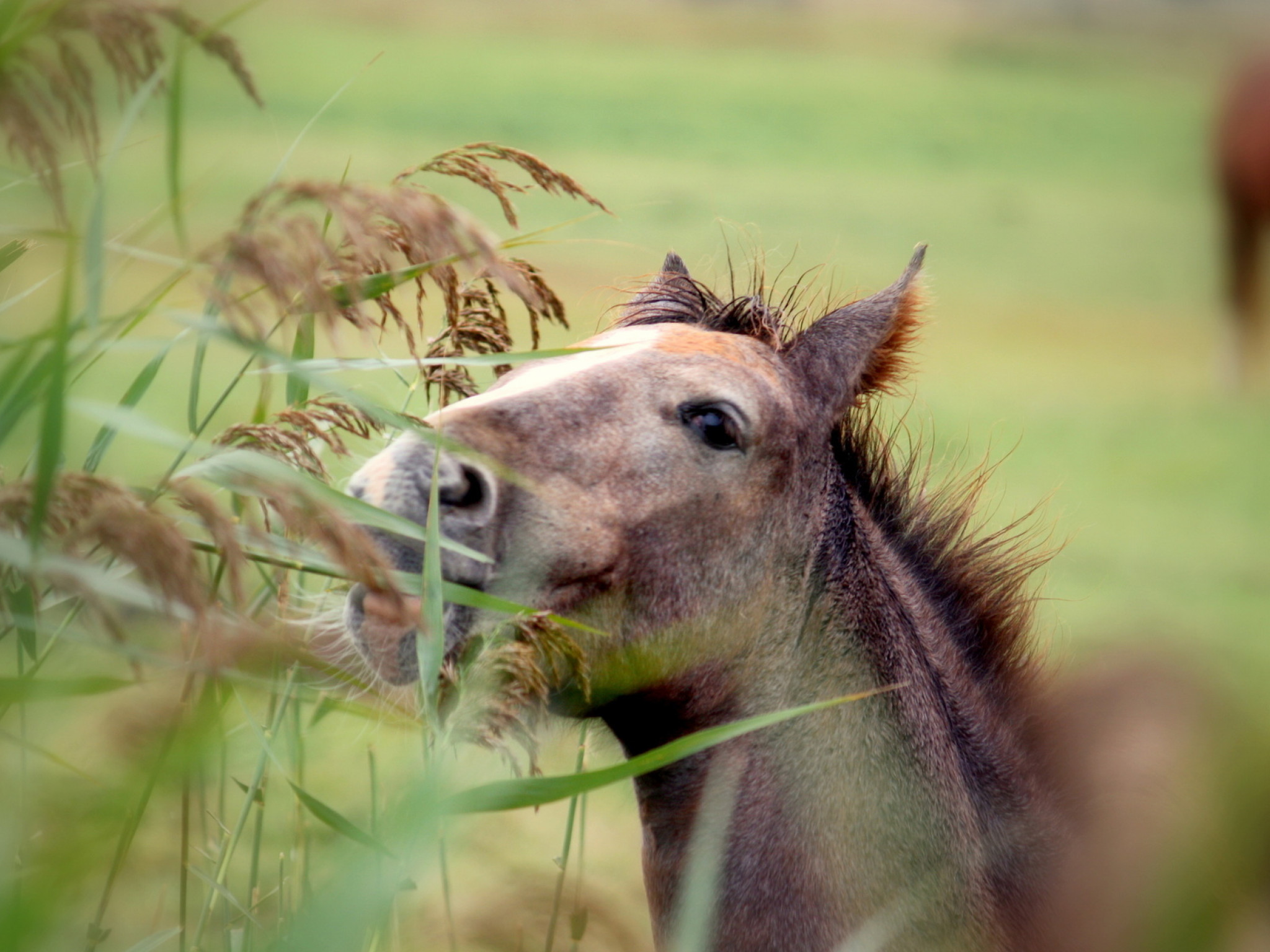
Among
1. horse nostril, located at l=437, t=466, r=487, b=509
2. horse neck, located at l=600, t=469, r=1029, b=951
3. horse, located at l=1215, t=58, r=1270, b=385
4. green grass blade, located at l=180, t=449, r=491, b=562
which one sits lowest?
horse, located at l=1215, t=58, r=1270, b=385

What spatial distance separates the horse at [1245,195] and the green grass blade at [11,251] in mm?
11241

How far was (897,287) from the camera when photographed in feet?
7.20

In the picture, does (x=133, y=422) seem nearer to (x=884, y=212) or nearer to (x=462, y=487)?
(x=462, y=487)

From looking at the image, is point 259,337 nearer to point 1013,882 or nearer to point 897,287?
point 897,287

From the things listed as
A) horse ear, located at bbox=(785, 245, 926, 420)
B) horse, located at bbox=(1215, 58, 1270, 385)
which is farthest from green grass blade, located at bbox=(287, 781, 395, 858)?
horse, located at bbox=(1215, 58, 1270, 385)

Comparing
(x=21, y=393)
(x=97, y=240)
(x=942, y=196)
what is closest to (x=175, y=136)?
(x=97, y=240)

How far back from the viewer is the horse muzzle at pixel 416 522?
5.50 feet

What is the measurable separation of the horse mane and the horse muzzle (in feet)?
2.34

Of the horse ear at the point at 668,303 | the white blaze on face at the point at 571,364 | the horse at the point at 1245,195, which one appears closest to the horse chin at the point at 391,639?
the white blaze on face at the point at 571,364

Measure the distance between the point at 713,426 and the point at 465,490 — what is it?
0.47m

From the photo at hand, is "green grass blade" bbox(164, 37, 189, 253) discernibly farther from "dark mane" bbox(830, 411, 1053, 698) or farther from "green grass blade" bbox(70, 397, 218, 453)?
"dark mane" bbox(830, 411, 1053, 698)

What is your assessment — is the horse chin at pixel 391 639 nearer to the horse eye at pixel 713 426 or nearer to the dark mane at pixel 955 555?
the horse eye at pixel 713 426

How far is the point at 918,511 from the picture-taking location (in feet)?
7.41

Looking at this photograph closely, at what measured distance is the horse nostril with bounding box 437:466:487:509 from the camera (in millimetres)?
1707
